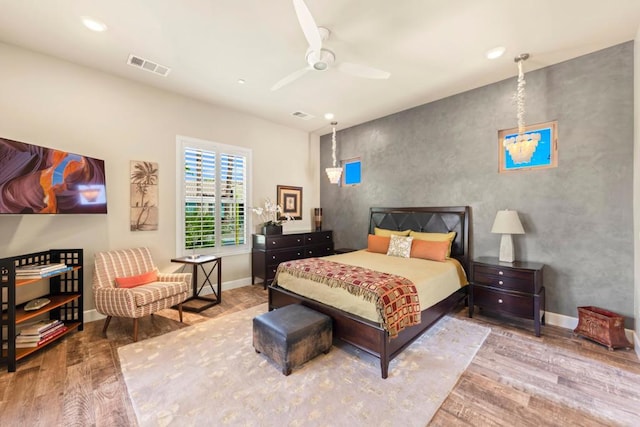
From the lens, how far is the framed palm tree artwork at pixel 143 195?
3684 millimetres

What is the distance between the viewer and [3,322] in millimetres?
2320

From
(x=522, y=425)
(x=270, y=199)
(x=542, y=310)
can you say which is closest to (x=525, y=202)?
(x=542, y=310)

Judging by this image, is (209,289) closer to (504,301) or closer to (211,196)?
(211,196)

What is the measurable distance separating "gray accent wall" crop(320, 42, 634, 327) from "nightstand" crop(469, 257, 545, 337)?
38 cm

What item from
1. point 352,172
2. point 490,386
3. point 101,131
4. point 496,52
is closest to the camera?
point 490,386

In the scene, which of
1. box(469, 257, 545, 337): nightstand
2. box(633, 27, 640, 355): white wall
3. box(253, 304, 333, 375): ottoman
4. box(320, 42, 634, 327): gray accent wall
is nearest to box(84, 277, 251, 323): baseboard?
box(253, 304, 333, 375): ottoman

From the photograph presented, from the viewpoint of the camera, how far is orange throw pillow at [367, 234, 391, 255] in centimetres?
434

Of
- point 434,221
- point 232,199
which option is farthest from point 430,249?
point 232,199

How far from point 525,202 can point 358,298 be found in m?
2.73

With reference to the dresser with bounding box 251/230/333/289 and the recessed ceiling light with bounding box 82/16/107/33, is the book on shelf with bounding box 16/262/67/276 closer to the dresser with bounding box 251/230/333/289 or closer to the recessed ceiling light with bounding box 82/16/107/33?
the recessed ceiling light with bounding box 82/16/107/33

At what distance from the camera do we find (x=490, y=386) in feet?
6.99

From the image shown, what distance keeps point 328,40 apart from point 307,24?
85 cm

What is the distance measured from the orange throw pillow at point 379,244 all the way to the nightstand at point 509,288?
1303mm

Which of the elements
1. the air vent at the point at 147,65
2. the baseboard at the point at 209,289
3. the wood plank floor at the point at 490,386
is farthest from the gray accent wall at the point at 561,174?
the air vent at the point at 147,65
